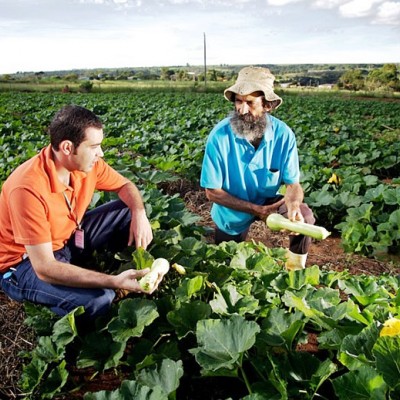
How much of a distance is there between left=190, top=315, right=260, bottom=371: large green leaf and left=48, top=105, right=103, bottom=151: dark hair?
55.7 inches

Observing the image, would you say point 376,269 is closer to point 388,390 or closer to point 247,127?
point 247,127

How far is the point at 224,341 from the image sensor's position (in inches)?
85.1

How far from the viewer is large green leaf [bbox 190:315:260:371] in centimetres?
209

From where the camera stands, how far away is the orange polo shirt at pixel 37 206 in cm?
278

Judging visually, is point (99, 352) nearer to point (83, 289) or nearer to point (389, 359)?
point (83, 289)

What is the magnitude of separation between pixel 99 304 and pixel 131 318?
12.8 inches

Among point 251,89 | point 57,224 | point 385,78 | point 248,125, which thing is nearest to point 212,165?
point 248,125

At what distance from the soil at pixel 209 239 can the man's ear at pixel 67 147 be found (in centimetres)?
119

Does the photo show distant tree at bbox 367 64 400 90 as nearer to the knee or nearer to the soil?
the soil

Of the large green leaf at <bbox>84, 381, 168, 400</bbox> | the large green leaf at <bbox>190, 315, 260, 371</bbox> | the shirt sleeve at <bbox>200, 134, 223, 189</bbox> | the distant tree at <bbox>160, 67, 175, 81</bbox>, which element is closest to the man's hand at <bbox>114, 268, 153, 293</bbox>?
the large green leaf at <bbox>190, 315, 260, 371</bbox>

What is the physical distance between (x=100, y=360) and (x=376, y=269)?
3.46m

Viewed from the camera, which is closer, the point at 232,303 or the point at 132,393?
the point at 132,393

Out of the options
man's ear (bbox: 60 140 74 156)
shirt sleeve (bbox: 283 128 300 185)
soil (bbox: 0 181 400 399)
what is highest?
man's ear (bbox: 60 140 74 156)

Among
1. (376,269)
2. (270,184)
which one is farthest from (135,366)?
(376,269)
